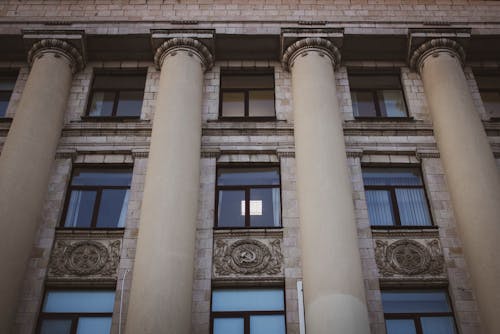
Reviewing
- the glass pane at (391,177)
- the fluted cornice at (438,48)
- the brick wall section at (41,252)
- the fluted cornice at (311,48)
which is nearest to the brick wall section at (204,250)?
the brick wall section at (41,252)

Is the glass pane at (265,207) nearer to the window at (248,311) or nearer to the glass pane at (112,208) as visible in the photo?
the window at (248,311)

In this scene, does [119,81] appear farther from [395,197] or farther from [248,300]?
[395,197]

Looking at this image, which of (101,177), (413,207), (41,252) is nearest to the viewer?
(41,252)

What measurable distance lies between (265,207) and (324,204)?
2029mm

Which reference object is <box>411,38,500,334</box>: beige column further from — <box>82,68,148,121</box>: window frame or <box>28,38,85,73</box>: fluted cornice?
<box>28,38,85,73</box>: fluted cornice

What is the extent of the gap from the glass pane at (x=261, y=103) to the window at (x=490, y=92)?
745 centimetres

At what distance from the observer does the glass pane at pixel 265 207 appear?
14586 millimetres

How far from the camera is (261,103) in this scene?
702 inches

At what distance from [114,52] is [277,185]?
26.8 ft

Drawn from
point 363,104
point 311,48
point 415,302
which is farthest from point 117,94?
point 415,302

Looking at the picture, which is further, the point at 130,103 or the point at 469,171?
the point at 130,103

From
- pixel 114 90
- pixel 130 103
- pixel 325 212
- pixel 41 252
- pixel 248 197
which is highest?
pixel 114 90

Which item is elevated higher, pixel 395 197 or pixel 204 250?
pixel 395 197

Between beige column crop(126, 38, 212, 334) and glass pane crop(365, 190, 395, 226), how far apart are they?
508cm
